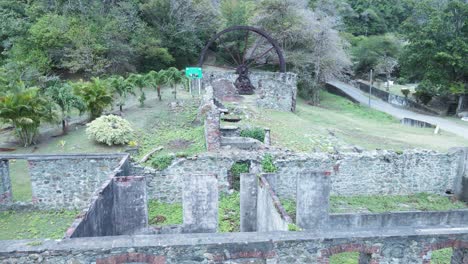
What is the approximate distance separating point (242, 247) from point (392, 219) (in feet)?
16.8

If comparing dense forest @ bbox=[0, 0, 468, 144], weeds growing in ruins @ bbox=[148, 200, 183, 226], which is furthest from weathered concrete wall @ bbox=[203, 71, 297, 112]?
weeds growing in ruins @ bbox=[148, 200, 183, 226]

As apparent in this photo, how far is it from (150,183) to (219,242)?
5775mm

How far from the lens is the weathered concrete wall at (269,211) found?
6460 millimetres

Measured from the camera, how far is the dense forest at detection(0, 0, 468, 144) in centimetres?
2328

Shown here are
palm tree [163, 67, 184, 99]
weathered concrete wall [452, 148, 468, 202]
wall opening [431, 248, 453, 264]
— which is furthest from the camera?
palm tree [163, 67, 184, 99]

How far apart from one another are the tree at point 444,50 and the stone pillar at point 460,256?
20445 millimetres

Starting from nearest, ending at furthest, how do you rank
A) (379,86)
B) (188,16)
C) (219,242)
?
(219,242)
(188,16)
(379,86)

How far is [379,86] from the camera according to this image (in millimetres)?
34375

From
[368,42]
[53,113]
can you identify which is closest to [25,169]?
[53,113]

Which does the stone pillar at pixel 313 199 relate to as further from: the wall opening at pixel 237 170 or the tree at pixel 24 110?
the tree at pixel 24 110

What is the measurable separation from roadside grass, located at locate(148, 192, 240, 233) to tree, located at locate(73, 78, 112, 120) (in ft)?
24.0

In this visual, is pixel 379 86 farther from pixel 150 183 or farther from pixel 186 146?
pixel 150 183

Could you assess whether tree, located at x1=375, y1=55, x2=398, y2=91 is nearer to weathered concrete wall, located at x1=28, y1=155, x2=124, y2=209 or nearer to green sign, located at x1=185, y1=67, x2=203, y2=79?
green sign, located at x1=185, y1=67, x2=203, y2=79

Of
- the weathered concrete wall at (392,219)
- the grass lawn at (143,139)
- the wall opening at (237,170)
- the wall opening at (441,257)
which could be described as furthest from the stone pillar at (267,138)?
the wall opening at (441,257)
